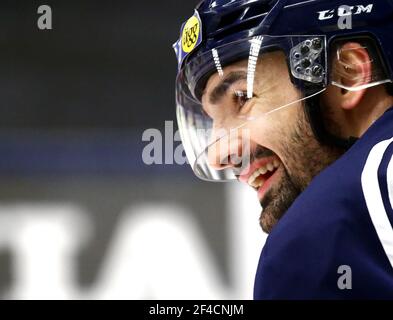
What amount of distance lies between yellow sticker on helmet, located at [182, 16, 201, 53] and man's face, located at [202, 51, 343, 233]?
0.08 metres

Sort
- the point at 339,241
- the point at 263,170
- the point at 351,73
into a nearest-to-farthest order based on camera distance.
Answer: the point at 339,241 → the point at 351,73 → the point at 263,170

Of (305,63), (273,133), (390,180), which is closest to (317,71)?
(305,63)

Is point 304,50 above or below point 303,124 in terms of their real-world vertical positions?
above

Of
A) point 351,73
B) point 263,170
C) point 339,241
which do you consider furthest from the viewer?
point 263,170

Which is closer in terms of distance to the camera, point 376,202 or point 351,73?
point 376,202

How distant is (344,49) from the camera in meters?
1.31

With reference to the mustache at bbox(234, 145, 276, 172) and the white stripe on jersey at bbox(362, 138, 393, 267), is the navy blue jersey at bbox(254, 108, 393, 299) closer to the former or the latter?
the white stripe on jersey at bbox(362, 138, 393, 267)

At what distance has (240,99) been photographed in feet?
4.64

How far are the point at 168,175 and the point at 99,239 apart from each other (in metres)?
0.35

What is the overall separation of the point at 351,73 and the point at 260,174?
0.24m

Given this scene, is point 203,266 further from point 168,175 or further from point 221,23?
point 221,23

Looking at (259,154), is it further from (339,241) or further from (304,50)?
(339,241)

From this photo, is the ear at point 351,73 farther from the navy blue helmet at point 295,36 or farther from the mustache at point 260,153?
the mustache at point 260,153

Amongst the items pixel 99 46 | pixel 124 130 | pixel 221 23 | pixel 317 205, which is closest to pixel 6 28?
pixel 99 46
